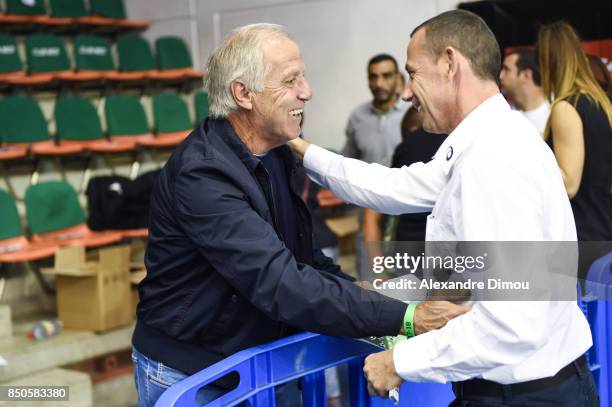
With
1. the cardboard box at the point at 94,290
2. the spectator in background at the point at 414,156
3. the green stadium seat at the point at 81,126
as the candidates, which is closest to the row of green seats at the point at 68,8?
the green stadium seat at the point at 81,126

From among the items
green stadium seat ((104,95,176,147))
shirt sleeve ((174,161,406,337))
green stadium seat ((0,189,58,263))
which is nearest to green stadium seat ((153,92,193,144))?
green stadium seat ((104,95,176,147))

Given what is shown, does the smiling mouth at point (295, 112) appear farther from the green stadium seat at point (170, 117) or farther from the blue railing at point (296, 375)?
the green stadium seat at point (170, 117)

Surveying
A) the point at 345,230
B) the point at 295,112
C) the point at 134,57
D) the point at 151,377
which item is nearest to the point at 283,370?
the point at 151,377

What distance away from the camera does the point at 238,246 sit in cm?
138

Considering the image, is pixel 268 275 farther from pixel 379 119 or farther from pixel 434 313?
pixel 379 119

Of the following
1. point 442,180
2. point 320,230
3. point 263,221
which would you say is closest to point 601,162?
point 442,180

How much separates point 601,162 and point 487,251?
60.2 inches

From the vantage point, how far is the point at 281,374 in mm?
1370

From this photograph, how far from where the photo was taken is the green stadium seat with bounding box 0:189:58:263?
4425 millimetres

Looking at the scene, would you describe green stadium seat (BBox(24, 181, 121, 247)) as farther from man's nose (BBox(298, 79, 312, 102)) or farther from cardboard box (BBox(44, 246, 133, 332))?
man's nose (BBox(298, 79, 312, 102))

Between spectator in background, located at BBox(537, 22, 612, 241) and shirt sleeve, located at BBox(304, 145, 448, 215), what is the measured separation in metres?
0.89

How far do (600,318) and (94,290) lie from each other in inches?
118

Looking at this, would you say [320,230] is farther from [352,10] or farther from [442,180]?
[352,10]

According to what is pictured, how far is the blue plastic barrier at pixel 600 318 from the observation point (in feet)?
6.20
